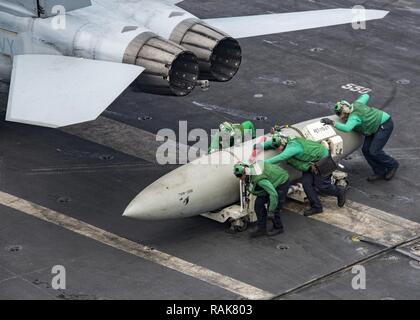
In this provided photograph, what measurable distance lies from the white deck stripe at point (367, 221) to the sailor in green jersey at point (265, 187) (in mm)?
1248

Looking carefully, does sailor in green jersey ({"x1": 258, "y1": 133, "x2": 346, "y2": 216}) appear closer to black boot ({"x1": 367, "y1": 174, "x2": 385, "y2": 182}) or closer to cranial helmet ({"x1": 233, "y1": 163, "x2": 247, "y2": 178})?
cranial helmet ({"x1": 233, "y1": 163, "x2": 247, "y2": 178})

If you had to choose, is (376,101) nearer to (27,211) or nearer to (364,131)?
(364,131)

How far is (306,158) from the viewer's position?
2078cm

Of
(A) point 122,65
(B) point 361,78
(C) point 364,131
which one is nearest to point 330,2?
(B) point 361,78

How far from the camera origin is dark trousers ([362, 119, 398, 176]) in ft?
73.3

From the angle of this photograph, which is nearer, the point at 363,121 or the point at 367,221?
the point at 367,221

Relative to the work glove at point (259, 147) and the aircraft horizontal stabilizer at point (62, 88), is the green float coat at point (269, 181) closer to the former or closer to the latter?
the work glove at point (259, 147)

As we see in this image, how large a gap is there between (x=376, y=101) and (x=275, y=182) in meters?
7.41

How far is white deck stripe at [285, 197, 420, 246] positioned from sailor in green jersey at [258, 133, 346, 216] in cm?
40

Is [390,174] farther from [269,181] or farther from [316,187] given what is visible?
[269,181]

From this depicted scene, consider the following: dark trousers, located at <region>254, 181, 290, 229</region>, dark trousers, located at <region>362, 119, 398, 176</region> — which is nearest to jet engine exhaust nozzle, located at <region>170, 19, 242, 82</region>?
dark trousers, located at <region>254, 181, 290, 229</region>

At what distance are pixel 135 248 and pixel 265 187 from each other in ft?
8.34

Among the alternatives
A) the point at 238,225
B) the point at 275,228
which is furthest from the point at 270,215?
the point at 238,225

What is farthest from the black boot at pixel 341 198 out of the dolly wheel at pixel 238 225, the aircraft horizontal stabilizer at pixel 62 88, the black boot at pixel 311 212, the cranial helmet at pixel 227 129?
the aircraft horizontal stabilizer at pixel 62 88
